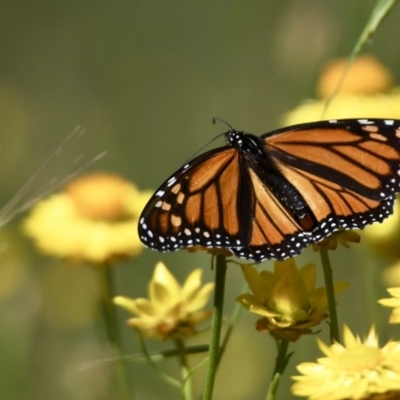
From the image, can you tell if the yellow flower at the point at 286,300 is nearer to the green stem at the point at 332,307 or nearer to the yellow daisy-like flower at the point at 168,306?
the green stem at the point at 332,307

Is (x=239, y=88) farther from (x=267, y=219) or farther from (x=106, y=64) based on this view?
(x=267, y=219)

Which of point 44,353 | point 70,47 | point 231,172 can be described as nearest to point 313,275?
point 231,172

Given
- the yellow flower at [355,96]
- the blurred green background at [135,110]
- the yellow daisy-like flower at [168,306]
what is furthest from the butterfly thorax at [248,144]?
the yellow flower at [355,96]

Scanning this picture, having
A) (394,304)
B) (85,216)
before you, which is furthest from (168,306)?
(85,216)

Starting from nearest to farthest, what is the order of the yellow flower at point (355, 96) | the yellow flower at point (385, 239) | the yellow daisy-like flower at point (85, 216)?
the yellow flower at point (385, 239)
the yellow daisy-like flower at point (85, 216)
the yellow flower at point (355, 96)

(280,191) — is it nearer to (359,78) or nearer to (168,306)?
(168,306)

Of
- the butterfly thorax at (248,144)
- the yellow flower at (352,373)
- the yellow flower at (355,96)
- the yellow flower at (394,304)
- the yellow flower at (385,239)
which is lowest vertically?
the yellow flower at (352,373)

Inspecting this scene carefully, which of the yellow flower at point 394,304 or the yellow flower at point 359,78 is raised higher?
the yellow flower at point 359,78
